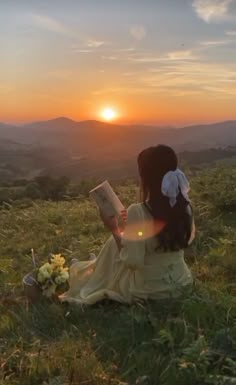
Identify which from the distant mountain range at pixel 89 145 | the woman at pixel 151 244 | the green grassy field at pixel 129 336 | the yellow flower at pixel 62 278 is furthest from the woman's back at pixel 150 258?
the distant mountain range at pixel 89 145

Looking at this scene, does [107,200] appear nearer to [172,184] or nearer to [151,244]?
[151,244]

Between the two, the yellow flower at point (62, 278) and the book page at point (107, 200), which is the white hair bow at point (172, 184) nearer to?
the book page at point (107, 200)

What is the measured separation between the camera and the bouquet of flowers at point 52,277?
555 centimetres

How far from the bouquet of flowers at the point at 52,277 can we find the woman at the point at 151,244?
0.17m

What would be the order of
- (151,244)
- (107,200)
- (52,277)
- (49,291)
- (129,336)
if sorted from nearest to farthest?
(129,336)
(151,244)
(107,200)
(49,291)
(52,277)

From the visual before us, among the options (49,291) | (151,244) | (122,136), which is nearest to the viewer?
(151,244)

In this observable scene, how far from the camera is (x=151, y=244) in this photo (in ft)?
16.6

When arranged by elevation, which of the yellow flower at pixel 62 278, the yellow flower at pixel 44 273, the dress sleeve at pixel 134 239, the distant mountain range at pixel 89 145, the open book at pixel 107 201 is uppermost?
the open book at pixel 107 201

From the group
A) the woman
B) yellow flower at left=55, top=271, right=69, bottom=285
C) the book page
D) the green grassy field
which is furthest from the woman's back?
yellow flower at left=55, top=271, right=69, bottom=285

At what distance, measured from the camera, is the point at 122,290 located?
17.4ft

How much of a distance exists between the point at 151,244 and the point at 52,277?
49.0 inches

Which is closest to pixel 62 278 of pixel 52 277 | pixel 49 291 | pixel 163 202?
pixel 52 277

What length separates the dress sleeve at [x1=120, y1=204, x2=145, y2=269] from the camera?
16.1 ft

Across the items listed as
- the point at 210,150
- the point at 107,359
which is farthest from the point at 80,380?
the point at 210,150
